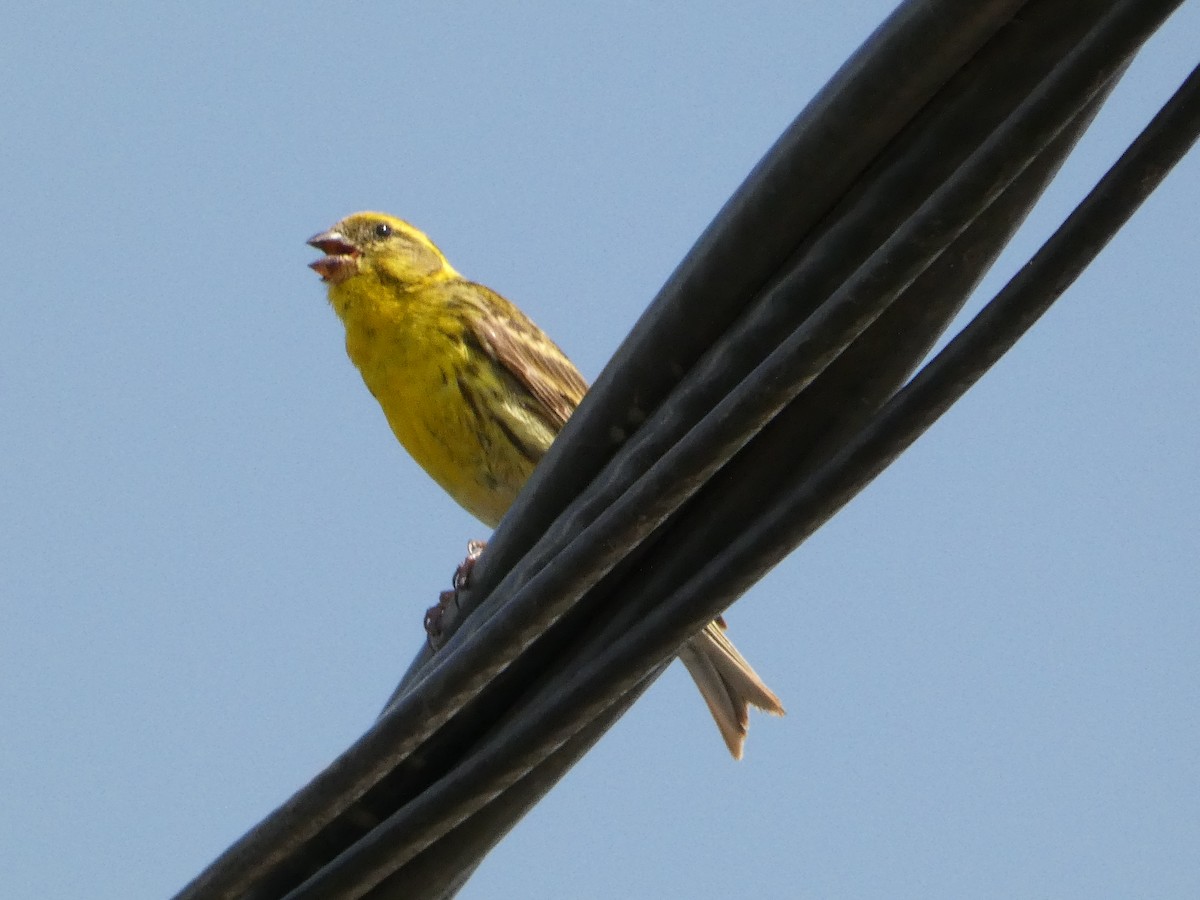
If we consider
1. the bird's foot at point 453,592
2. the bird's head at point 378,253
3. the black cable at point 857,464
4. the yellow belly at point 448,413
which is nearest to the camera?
the black cable at point 857,464

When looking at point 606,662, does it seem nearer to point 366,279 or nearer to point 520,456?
point 520,456

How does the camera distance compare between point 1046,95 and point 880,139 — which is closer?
point 1046,95

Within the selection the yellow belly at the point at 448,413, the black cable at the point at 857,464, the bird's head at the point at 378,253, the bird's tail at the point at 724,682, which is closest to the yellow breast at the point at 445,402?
the yellow belly at the point at 448,413

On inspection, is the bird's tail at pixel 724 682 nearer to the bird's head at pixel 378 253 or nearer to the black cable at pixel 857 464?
the bird's head at pixel 378 253

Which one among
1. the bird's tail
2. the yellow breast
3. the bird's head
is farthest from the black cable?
the bird's head

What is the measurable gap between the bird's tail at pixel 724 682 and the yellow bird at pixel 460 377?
963mm

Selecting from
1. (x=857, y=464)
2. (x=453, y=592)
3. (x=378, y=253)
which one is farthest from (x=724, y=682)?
(x=857, y=464)

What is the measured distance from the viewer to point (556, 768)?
8.14 ft

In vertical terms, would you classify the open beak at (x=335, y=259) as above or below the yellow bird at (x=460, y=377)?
above

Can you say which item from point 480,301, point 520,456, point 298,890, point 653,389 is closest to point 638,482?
point 653,389

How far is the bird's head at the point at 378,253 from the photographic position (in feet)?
21.2

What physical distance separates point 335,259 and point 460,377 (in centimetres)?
96

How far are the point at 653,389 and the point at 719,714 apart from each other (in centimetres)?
307

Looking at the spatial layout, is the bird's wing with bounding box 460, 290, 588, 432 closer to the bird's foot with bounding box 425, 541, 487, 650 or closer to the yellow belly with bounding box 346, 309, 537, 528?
the yellow belly with bounding box 346, 309, 537, 528
